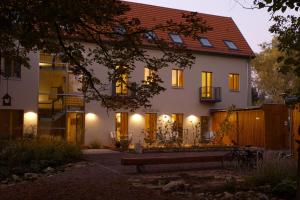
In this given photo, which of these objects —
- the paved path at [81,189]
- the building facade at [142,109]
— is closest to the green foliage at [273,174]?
the paved path at [81,189]

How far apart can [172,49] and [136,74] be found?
18.5 meters

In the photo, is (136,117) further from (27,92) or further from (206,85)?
(27,92)

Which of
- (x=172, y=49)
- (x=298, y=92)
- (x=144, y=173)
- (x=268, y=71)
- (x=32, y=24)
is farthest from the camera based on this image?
(x=268, y=71)

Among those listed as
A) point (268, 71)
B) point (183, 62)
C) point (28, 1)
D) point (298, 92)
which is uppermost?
point (268, 71)

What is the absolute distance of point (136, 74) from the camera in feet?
91.1

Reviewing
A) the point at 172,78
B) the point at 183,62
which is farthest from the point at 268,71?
the point at 183,62

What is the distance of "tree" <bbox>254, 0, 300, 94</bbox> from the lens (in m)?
6.75

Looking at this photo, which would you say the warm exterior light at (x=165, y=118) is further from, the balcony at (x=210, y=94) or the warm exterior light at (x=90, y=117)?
the warm exterior light at (x=90, y=117)

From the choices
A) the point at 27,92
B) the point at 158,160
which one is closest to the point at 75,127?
the point at 27,92

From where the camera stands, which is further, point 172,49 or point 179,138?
point 179,138

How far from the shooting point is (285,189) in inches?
356

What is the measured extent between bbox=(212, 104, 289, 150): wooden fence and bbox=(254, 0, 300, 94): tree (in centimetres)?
1815

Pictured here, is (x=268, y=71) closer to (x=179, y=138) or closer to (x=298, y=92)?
(x=179, y=138)

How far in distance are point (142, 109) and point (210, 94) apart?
5119 mm
